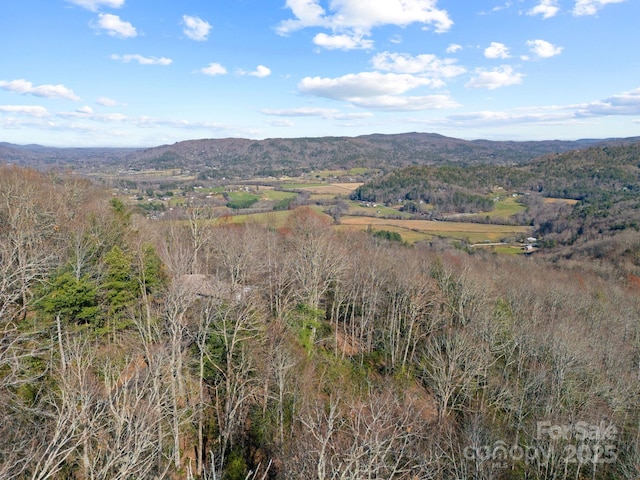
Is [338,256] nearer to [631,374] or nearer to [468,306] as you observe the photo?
[468,306]

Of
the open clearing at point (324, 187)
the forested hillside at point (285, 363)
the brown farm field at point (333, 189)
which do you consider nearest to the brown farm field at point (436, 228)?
the brown farm field at point (333, 189)

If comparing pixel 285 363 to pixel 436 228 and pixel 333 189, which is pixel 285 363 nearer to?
pixel 436 228

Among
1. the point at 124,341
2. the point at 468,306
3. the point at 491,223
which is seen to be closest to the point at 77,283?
the point at 124,341

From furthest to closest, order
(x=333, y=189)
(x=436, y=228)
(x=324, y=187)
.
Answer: (x=324, y=187)
(x=333, y=189)
(x=436, y=228)

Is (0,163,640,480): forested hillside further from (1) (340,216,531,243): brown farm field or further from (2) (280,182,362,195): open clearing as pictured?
(2) (280,182,362,195): open clearing

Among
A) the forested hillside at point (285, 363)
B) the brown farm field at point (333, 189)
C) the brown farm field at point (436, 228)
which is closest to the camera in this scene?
the forested hillside at point (285, 363)

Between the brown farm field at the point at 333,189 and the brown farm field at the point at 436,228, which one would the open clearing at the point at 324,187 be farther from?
the brown farm field at the point at 436,228

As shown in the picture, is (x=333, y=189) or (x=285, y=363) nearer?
(x=285, y=363)

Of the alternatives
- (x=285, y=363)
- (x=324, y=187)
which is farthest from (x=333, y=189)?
(x=285, y=363)
